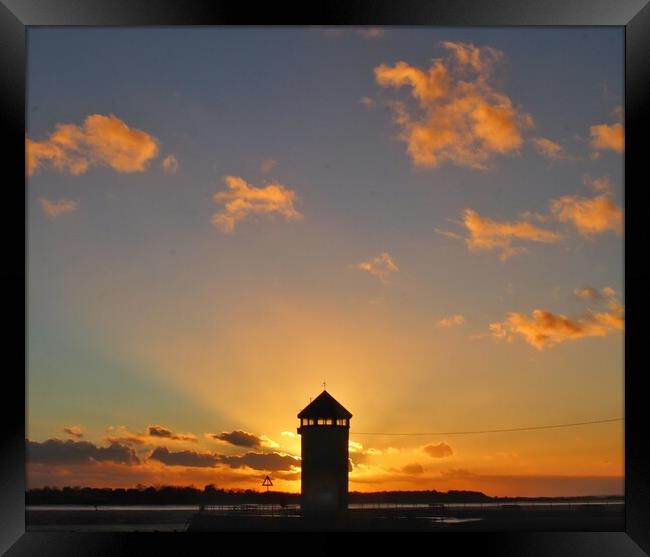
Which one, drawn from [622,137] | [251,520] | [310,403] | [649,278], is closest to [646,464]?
[649,278]

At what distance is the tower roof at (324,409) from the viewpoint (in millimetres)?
25641

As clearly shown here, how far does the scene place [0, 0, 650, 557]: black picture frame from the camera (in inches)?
207

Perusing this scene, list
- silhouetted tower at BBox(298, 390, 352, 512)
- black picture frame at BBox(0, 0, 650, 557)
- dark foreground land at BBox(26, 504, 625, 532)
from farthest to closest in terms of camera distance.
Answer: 1. dark foreground land at BBox(26, 504, 625, 532)
2. silhouetted tower at BBox(298, 390, 352, 512)
3. black picture frame at BBox(0, 0, 650, 557)

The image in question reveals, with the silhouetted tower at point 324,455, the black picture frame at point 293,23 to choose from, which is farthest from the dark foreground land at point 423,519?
the black picture frame at point 293,23

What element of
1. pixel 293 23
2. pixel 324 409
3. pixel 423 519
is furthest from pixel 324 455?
pixel 293 23

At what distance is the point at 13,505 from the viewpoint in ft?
17.7

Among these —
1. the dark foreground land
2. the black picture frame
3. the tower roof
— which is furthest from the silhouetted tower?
the black picture frame

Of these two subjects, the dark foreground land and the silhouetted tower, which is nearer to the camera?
Result: the silhouetted tower

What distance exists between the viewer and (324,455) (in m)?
25.0

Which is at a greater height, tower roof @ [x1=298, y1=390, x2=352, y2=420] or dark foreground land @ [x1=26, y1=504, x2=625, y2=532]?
tower roof @ [x1=298, y1=390, x2=352, y2=420]

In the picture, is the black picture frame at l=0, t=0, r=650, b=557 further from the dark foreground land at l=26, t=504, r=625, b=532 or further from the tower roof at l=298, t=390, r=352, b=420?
the dark foreground land at l=26, t=504, r=625, b=532

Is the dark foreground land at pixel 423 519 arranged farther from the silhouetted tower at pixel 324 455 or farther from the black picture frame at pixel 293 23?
the black picture frame at pixel 293 23

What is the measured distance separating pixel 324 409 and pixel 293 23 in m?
20.9

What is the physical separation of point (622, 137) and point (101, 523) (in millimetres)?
33742
